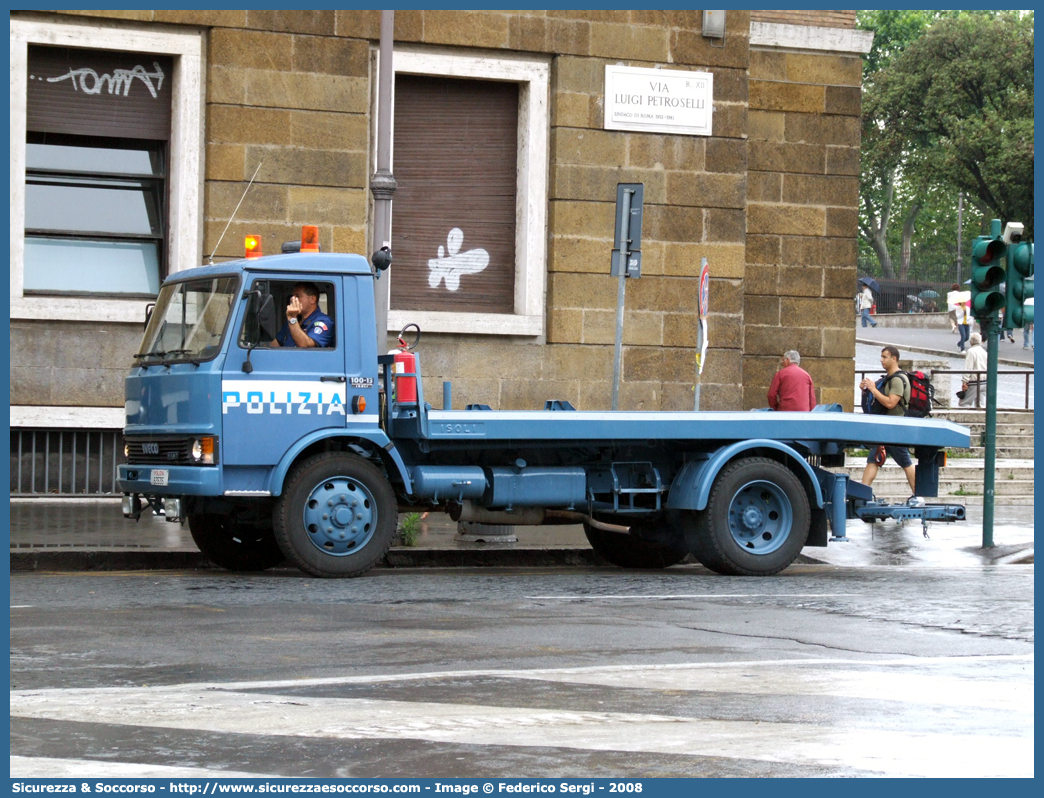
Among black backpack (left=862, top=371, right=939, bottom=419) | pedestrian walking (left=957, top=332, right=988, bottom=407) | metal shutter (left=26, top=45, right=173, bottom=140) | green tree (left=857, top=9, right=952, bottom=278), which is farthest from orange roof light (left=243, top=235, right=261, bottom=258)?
green tree (left=857, top=9, right=952, bottom=278)

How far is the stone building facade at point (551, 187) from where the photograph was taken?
16.2m

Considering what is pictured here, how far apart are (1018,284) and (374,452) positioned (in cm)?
654

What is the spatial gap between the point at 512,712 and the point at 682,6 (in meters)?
13.2

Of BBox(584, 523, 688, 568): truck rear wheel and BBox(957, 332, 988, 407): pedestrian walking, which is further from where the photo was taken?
BBox(957, 332, 988, 407): pedestrian walking

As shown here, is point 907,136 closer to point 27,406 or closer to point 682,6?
point 682,6

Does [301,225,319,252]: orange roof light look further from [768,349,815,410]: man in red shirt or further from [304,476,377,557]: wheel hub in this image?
[768,349,815,410]: man in red shirt

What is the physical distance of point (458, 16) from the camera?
677 inches

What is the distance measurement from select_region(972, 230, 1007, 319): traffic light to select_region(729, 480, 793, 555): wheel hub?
3683 millimetres

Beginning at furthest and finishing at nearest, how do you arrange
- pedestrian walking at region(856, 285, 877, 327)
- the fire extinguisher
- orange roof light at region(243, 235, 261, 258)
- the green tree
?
the green tree
pedestrian walking at region(856, 285, 877, 327)
orange roof light at region(243, 235, 261, 258)
the fire extinguisher

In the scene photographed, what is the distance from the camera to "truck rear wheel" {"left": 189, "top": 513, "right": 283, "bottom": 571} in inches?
476

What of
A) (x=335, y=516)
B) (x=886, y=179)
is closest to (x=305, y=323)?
(x=335, y=516)

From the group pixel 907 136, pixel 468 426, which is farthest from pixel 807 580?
pixel 907 136

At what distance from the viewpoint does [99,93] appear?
53.6 feet

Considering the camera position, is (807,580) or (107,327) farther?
(107,327)
